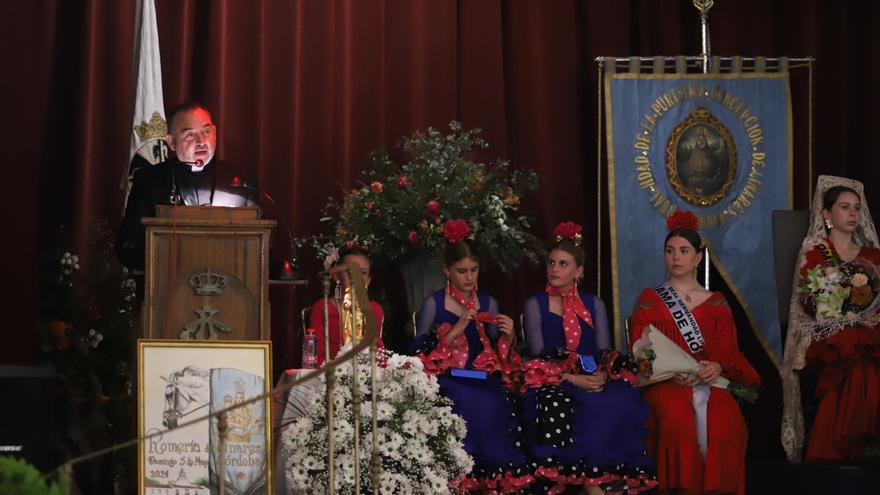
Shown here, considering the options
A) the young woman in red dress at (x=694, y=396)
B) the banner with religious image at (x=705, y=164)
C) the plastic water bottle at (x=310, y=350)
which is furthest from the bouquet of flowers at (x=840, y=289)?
the plastic water bottle at (x=310, y=350)

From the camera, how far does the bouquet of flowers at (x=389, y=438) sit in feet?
15.3

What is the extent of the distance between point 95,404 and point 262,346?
1.71m

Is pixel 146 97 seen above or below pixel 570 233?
above

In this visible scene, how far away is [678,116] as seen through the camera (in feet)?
22.9

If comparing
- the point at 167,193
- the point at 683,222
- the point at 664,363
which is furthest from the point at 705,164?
the point at 167,193

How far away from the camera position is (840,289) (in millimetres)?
5965

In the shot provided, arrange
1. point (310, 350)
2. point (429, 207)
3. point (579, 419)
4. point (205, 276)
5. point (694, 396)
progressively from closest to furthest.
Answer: point (205, 276)
point (579, 419)
point (310, 350)
point (694, 396)
point (429, 207)

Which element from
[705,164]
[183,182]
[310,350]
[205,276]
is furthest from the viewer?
[705,164]

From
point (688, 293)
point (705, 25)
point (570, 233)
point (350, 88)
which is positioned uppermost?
Result: point (705, 25)

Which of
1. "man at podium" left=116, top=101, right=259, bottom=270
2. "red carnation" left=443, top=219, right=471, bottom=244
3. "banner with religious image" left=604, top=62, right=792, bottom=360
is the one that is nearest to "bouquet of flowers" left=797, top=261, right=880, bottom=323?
"banner with religious image" left=604, top=62, right=792, bottom=360

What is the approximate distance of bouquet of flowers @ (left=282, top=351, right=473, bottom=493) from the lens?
4664 millimetres

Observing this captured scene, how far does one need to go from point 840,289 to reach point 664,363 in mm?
977

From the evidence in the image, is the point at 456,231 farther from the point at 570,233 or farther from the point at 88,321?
the point at 88,321

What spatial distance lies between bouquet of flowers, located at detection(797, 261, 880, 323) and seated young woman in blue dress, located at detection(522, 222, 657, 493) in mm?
1087
